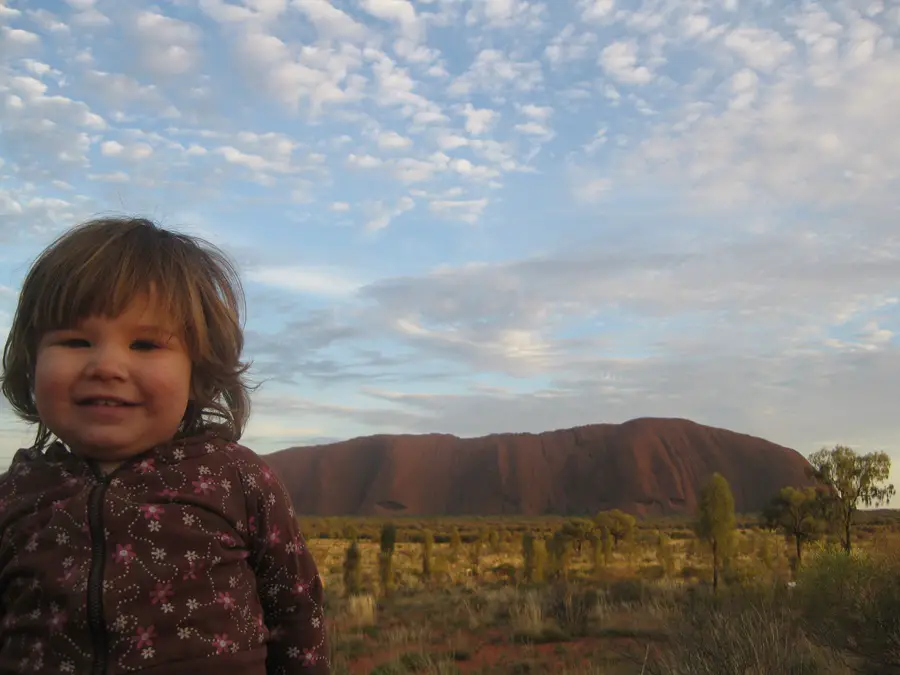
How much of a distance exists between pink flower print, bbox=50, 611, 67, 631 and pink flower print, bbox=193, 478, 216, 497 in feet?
1.23

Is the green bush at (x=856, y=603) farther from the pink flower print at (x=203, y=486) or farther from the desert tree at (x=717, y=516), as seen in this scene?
the desert tree at (x=717, y=516)

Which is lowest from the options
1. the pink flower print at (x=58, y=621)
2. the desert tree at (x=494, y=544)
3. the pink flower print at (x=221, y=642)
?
the desert tree at (x=494, y=544)

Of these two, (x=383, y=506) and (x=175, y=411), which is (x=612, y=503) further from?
(x=175, y=411)

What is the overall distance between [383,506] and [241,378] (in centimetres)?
8881

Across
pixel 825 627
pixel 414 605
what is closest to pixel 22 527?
pixel 825 627

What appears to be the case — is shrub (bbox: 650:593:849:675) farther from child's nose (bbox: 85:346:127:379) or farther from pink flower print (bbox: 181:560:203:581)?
child's nose (bbox: 85:346:127:379)

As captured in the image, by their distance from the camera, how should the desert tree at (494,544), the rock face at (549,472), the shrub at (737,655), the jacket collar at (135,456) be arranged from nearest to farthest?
the jacket collar at (135,456), the shrub at (737,655), the desert tree at (494,544), the rock face at (549,472)

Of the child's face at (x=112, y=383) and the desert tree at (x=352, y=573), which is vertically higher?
the child's face at (x=112, y=383)

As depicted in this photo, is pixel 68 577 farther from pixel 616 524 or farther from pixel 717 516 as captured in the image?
pixel 616 524

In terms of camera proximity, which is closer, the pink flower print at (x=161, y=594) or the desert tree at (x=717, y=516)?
the pink flower print at (x=161, y=594)

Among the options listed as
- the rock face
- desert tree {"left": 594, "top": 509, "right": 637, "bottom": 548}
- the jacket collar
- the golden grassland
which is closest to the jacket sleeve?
the jacket collar

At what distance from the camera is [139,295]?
189 centimetres

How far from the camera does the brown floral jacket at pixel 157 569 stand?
1.73m

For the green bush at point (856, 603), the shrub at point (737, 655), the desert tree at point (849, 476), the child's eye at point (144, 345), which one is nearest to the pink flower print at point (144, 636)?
the child's eye at point (144, 345)
